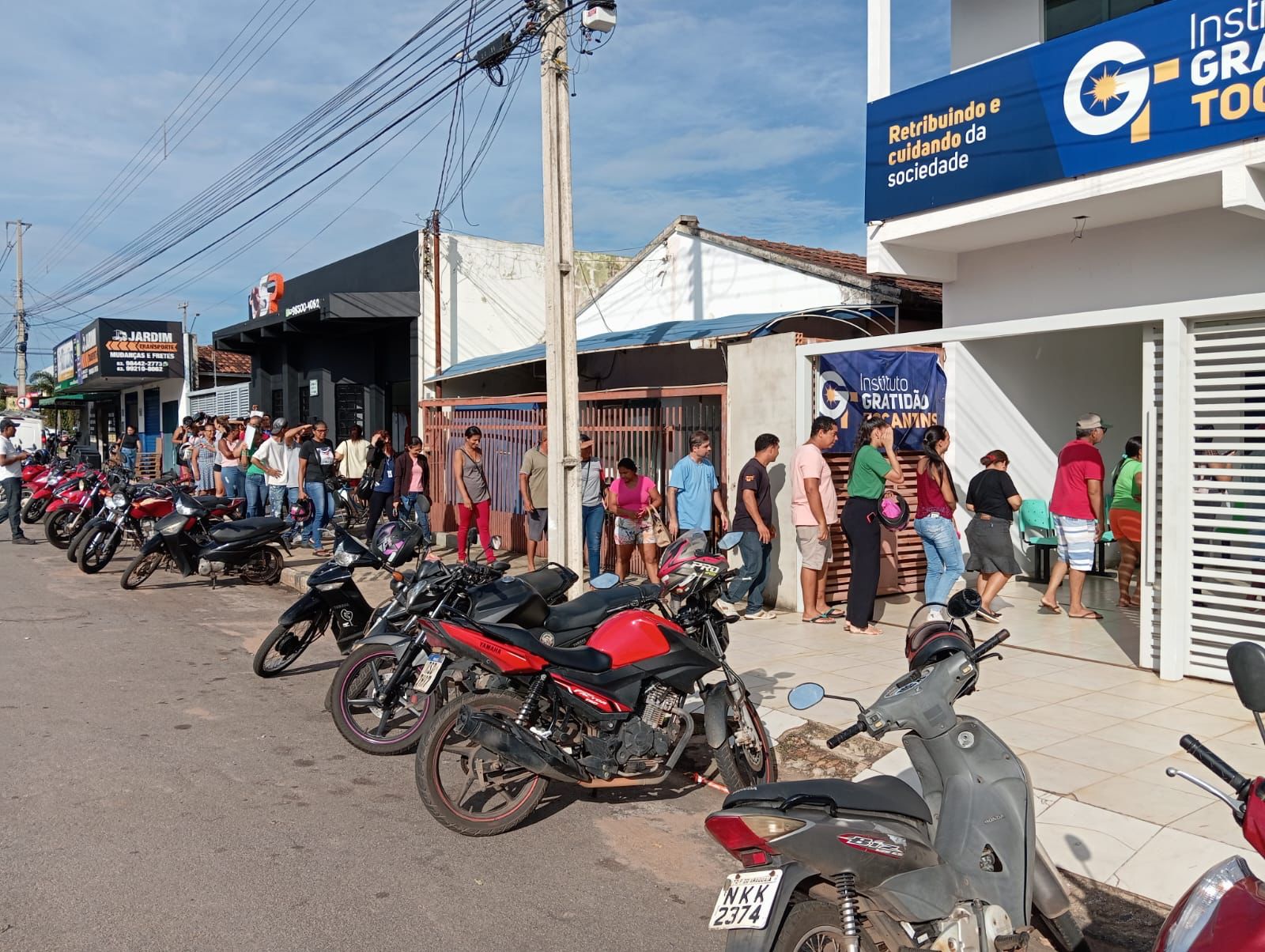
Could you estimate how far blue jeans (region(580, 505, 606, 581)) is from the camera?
10.9m

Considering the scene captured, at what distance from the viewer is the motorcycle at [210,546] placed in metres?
10.9

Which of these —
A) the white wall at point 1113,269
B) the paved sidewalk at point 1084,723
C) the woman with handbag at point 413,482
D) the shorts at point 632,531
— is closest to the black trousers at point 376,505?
the woman with handbag at point 413,482

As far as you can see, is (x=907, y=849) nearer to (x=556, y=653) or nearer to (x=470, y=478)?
(x=556, y=653)

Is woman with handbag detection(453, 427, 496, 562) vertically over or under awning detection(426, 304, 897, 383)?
under

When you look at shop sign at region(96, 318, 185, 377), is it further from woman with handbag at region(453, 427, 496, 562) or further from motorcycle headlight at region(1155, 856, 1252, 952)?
motorcycle headlight at region(1155, 856, 1252, 952)

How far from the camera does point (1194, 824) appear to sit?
A: 459 cm

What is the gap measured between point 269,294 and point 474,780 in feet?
68.3

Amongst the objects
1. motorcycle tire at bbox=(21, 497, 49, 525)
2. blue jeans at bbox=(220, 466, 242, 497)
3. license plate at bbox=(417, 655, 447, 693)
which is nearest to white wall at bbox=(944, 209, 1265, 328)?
license plate at bbox=(417, 655, 447, 693)

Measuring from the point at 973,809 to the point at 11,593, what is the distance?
10.9 m

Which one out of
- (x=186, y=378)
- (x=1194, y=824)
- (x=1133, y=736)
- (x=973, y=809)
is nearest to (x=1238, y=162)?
(x=1133, y=736)

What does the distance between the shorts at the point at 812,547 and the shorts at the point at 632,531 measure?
5.98 feet

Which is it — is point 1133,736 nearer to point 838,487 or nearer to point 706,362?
point 838,487

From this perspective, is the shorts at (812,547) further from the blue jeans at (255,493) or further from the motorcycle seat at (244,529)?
the blue jeans at (255,493)

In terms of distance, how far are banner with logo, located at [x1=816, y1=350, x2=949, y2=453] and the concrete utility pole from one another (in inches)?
96.7
